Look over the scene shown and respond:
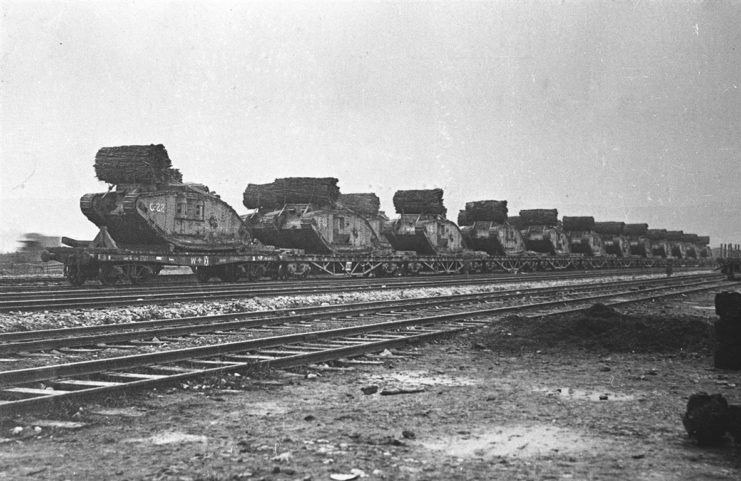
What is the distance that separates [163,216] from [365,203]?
12.8 m

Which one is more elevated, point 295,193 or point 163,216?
point 295,193

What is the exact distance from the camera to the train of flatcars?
830 inches

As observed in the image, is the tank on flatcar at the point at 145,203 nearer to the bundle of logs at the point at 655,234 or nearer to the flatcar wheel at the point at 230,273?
the flatcar wheel at the point at 230,273

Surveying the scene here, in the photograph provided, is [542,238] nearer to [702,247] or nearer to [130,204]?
[130,204]

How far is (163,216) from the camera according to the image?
22.0 metres

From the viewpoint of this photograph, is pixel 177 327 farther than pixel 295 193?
No

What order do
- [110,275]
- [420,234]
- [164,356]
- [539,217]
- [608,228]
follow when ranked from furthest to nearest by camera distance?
[608,228] < [539,217] < [420,234] < [110,275] < [164,356]

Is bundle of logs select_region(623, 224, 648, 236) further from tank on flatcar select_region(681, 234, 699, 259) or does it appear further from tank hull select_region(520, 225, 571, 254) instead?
tank hull select_region(520, 225, 571, 254)

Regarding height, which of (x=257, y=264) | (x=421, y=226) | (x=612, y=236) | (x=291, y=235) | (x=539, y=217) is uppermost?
(x=539, y=217)

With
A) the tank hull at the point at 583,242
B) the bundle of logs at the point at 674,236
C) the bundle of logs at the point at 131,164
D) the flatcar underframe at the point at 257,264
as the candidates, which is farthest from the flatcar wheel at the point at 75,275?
the bundle of logs at the point at 674,236

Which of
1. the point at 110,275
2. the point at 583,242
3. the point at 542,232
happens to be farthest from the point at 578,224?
the point at 110,275

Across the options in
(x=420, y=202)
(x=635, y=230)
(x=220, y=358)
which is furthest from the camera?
(x=635, y=230)

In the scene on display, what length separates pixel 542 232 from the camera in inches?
1762

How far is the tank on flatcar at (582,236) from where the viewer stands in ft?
163
